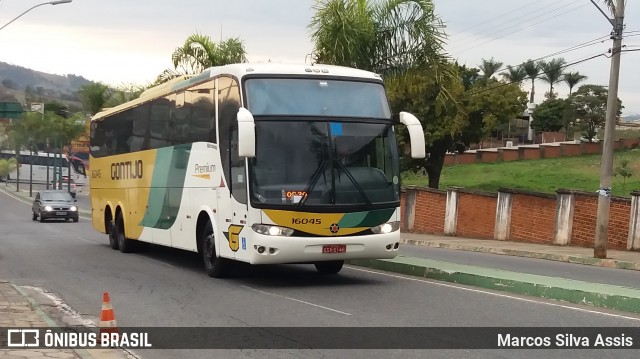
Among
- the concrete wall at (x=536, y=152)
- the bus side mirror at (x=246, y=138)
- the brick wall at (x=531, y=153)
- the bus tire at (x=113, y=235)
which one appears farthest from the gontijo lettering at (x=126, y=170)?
the brick wall at (x=531, y=153)

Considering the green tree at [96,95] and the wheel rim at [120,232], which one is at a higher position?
the green tree at [96,95]

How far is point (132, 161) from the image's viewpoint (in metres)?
20.5

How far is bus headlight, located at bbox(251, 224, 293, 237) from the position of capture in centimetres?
1294

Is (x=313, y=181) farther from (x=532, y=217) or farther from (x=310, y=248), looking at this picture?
(x=532, y=217)

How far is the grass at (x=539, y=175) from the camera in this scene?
49188 millimetres

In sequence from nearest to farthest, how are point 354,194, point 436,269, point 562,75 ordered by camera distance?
point 354,194 < point 436,269 < point 562,75

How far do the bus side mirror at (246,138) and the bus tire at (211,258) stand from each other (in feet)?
9.54

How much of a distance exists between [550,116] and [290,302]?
Result: 290 ft

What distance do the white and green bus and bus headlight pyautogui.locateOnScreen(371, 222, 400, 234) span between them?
0.02 meters

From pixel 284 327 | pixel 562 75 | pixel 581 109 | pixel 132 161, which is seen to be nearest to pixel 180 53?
pixel 132 161

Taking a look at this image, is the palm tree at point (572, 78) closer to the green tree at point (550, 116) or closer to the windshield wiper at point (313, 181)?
the green tree at point (550, 116)

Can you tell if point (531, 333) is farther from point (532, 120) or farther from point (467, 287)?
point (532, 120)

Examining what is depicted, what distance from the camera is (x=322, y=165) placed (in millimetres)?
13180

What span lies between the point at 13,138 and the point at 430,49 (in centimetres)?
9228
